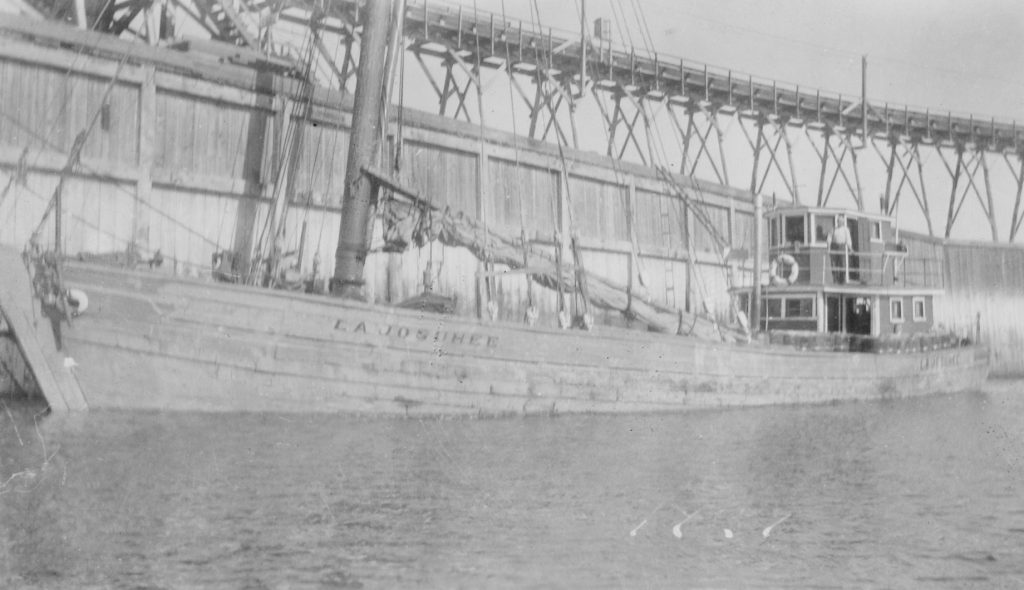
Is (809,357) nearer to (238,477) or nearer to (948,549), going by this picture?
(948,549)

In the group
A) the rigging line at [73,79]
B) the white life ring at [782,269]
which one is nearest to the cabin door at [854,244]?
the white life ring at [782,269]

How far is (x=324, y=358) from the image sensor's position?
12.3 meters

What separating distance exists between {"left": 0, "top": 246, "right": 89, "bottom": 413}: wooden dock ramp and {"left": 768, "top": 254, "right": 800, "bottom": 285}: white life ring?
1644cm

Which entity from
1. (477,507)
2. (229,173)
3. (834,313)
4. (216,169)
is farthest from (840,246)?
(477,507)

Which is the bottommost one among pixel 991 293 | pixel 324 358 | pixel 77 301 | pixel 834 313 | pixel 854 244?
pixel 324 358

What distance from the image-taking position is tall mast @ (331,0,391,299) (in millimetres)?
13656

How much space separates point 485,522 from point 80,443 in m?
4.96

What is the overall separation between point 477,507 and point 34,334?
22.0 ft

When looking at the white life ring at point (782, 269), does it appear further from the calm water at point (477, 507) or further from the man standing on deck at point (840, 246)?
the calm water at point (477, 507)

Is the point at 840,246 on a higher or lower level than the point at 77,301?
higher

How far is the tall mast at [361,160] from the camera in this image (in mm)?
13656

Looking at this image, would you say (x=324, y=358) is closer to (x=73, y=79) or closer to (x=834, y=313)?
(x=73, y=79)

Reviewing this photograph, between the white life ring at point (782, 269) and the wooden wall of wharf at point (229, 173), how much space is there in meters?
3.17

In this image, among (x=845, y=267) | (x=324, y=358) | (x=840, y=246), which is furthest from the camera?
(x=840, y=246)
